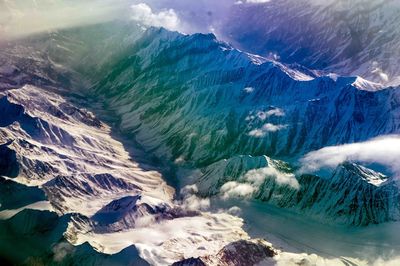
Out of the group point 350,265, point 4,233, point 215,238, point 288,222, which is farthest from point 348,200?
point 4,233

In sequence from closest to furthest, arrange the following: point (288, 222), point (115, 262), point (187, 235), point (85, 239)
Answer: point (115, 262)
point (85, 239)
point (187, 235)
point (288, 222)

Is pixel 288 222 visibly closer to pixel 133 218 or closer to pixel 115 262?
pixel 133 218

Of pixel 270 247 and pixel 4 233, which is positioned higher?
pixel 270 247

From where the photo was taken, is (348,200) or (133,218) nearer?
(133,218)

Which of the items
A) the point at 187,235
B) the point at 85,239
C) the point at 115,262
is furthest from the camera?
the point at 187,235

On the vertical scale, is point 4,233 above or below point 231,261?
below

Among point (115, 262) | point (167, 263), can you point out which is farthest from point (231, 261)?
point (115, 262)

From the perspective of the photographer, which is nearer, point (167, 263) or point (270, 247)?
point (167, 263)

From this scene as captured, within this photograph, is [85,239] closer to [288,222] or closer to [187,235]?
[187,235]

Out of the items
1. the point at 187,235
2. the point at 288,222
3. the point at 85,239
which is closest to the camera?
the point at 85,239
